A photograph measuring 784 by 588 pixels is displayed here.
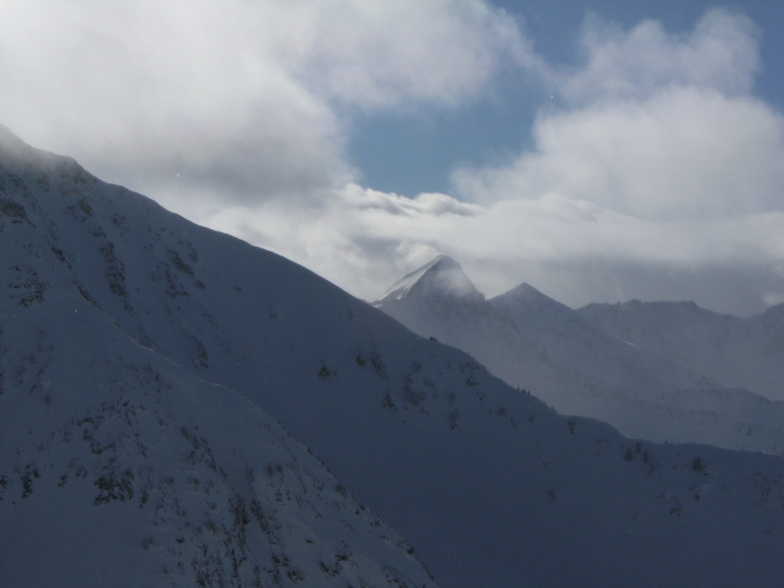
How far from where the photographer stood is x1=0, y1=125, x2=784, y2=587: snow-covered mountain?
13.1 meters

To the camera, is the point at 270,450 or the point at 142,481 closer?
the point at 142,481

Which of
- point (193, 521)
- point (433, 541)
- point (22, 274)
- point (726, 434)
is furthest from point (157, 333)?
point (726, 434)

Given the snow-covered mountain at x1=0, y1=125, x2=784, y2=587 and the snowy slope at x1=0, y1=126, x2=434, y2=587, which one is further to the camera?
the snow-covered mountain at x1=0, y1=125, x2=784, y2=587

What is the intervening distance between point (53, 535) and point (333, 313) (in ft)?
122

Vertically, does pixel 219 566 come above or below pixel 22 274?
below

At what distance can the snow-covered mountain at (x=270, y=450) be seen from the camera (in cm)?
1310

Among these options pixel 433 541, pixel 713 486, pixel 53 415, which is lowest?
pixel 433 541

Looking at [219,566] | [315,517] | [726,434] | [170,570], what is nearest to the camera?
[170,570]

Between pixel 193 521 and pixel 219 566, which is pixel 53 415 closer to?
pixel 193 521

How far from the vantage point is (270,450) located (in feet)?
60.3

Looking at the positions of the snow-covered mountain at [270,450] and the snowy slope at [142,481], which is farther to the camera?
the snow-covered mountain at [270,450]

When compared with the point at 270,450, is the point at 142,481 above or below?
below

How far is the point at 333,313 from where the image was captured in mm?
49031

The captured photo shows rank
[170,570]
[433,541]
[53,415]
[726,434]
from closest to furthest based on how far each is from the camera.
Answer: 1. [170,570]
2. [53,415]
3. [433,541]
4. [726,434]
